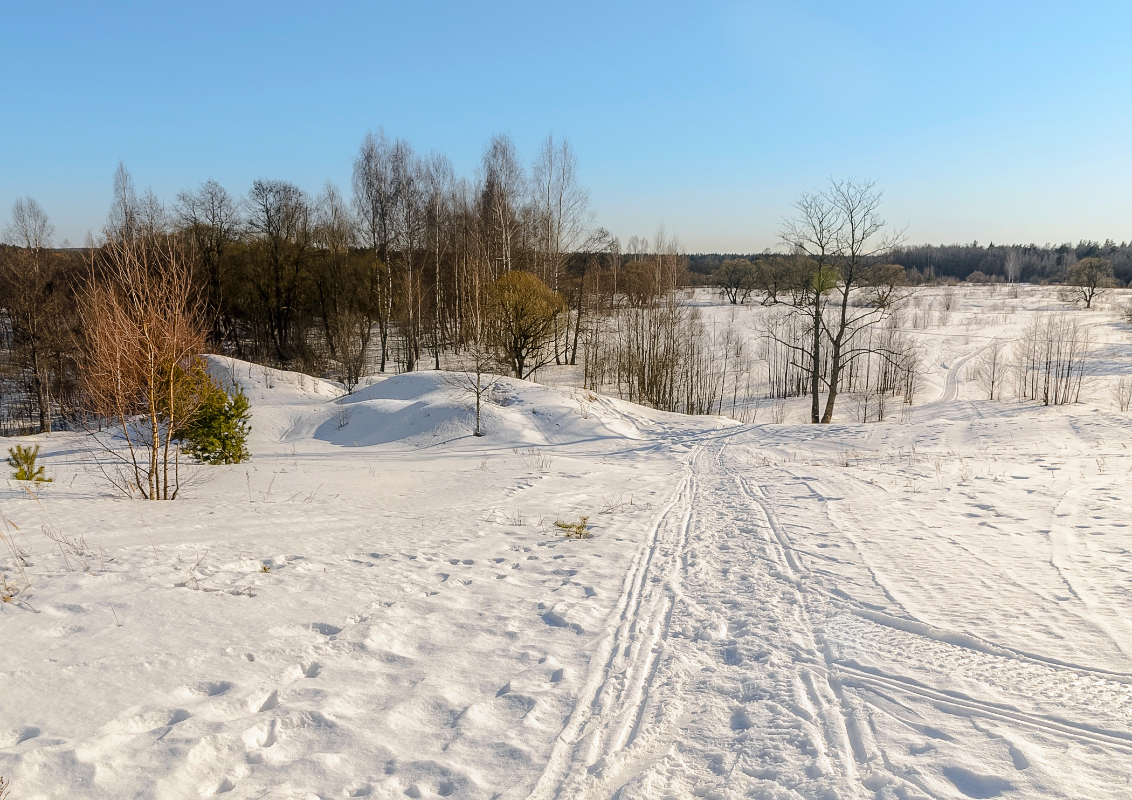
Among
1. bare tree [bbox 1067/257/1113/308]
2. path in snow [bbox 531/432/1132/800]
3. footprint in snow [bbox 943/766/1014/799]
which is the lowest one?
path in snow [bbox 531/432/1132/800]

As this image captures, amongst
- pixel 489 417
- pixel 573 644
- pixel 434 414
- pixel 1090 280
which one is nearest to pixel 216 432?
pixel 434 414

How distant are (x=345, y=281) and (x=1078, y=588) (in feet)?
132

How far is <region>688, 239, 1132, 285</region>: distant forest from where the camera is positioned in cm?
10745

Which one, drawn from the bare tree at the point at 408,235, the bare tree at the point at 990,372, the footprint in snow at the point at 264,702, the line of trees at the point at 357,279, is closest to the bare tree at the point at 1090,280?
the bare tree at the point at 990,372

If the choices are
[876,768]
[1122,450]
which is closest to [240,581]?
[876,768]

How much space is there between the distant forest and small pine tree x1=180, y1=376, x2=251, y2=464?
307 feet

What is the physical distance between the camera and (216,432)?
13562mm

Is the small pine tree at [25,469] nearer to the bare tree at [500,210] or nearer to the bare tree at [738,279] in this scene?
the bare tree at [500,210]

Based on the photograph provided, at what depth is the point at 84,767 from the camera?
117 inches

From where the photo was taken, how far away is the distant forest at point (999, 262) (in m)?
107

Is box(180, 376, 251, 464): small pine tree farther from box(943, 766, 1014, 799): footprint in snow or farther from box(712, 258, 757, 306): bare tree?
box(712, 258, 757, 306): bare tree

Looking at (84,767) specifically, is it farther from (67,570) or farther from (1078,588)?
(1078,588)

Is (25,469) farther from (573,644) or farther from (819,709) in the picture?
(819,709)

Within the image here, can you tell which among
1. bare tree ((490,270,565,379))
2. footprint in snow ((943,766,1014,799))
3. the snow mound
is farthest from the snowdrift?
footprint in snow ((943,766,1014,799))
